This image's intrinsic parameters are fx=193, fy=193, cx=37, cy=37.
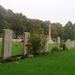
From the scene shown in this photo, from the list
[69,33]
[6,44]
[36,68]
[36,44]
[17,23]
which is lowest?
[36,68]

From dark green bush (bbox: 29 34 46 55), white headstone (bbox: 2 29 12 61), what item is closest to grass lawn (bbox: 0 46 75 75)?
white headstone (bbox: 2 29 12 61)

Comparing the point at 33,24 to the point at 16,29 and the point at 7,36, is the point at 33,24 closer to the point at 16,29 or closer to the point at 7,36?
the point at 16,29

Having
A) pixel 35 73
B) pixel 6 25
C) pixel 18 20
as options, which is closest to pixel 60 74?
pixel 35 73

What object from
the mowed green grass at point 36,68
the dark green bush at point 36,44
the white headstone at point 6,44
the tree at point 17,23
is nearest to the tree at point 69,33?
the tree at point 17,23

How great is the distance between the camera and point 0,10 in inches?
2227

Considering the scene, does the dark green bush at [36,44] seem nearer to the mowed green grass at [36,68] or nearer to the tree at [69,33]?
the mowed green grass at [36,68]

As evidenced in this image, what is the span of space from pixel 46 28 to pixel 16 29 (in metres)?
20.3

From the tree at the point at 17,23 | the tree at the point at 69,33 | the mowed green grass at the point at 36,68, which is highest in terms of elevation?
the tree at the point at 17,23

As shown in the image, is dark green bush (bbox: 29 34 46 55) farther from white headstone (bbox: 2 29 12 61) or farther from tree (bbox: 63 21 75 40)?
tree (bbox: 63 21 75 40)

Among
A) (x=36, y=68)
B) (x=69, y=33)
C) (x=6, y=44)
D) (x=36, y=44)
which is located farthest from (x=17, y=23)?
(x=36, y=68)

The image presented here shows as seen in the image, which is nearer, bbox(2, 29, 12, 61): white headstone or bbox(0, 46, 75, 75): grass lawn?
bbox(0, 46, 75, 75): grass lawn

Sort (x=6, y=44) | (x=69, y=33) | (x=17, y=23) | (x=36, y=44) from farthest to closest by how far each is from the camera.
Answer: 1. (x=69, y=33)
2. (x=17, y=23)
3. (x=36, y=44)
4. (x=6, y=44)

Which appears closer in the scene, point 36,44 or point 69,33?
point 36,44

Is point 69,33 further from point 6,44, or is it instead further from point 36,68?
point 36,68
